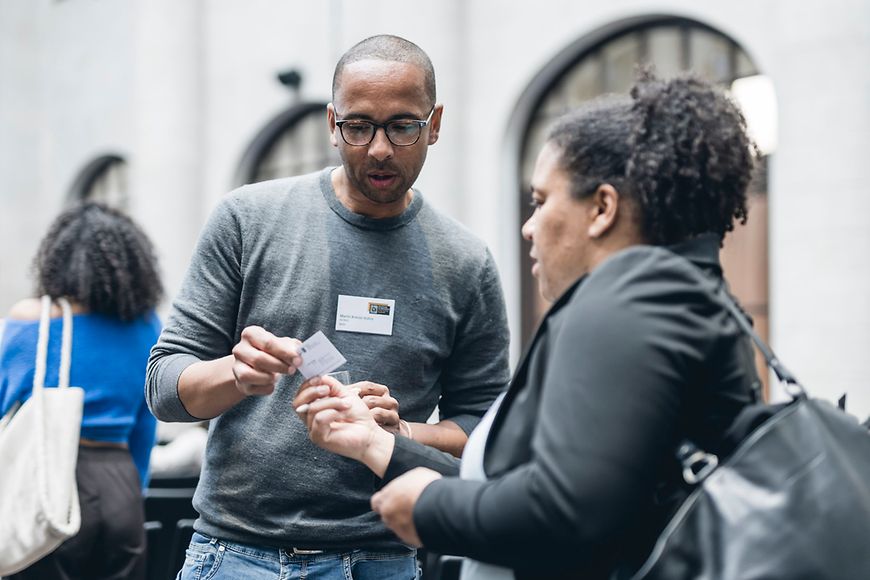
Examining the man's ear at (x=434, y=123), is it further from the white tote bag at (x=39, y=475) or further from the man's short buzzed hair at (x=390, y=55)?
the white tote bag at (x=39, y=475)

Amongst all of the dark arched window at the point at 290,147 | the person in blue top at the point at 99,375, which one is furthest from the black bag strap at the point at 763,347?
the dark arched window at the point at 290,147

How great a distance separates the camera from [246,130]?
11.0 meters

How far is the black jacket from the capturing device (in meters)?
1.40

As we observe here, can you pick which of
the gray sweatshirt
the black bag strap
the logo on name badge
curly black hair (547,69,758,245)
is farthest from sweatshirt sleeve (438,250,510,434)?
the black bag strap

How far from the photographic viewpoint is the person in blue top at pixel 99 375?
354cm

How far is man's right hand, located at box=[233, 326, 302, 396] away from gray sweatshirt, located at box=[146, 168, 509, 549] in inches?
10.4

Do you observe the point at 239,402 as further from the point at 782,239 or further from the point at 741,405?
the point at 782,239

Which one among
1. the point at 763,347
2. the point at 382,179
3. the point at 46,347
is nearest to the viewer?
the point at 763,347

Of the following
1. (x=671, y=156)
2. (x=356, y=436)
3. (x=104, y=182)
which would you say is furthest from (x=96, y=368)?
(x=104, y=182)

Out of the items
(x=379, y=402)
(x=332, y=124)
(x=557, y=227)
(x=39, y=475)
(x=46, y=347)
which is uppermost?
(x=332, y=124)

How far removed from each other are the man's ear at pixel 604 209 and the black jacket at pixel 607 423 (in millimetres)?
103

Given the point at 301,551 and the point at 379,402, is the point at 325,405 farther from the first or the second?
the point at 301,551

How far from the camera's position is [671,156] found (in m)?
1.59

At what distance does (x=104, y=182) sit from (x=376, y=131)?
11423 millimetres
